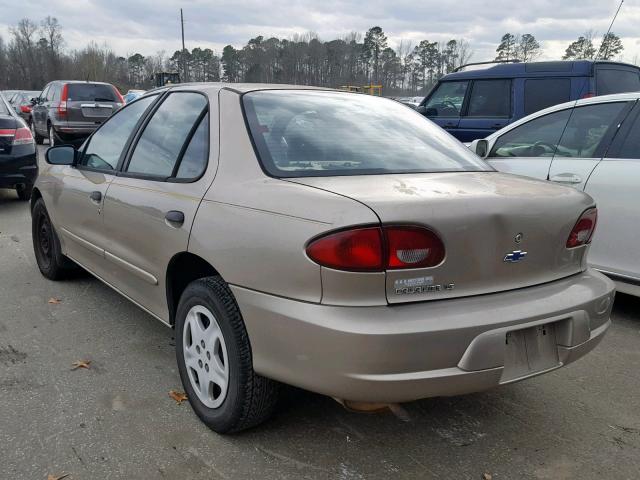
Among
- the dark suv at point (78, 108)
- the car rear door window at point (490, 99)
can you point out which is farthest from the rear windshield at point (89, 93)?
the car rear door window at point (490, 99)

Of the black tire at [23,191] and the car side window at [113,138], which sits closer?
the car side window at [113,138]

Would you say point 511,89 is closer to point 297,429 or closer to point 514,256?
point 514,256

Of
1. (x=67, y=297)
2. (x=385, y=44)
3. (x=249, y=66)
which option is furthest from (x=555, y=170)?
(x=385, y=44)

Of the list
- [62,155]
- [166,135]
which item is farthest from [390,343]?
[62,155]

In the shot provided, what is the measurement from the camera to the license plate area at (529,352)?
2189mm

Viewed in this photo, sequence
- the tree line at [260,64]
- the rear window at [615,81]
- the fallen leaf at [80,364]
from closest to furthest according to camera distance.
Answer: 1. the fallen leaf at [80,364]
2. the rear window at [615,81]
3. the tree line at [260,64]

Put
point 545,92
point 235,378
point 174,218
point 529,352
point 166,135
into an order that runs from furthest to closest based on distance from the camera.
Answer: point 545,92 → point 166,135 → point 174,218 → point 235,378 → point 529,352

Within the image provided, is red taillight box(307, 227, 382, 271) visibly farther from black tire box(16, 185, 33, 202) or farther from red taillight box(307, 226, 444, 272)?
black tire box(16, 185, 33, 202)

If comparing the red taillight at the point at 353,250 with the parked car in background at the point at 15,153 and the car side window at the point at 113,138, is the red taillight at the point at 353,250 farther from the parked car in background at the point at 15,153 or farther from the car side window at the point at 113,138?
the parked car in background at the point at 15,153

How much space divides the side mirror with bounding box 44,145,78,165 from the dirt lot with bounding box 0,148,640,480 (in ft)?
4.13

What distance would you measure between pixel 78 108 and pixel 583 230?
14410 mm

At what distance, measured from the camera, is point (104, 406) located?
2842 mm

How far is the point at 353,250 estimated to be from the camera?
203 cm

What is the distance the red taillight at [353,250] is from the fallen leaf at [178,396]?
132 centimetres
